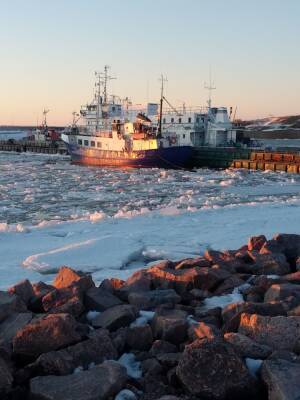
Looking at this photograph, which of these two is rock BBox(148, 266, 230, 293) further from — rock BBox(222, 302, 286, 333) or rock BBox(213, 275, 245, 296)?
rock BBox(222, 302, 286, 333)

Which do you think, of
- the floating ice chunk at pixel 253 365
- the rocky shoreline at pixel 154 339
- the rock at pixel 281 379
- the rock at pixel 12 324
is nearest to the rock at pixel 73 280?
the rocky shoreline at pixel 154 339

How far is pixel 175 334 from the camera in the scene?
439 centimetres

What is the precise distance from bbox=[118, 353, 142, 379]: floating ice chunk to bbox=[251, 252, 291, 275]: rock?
114 inches

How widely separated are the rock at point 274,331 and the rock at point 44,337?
4.54 feet

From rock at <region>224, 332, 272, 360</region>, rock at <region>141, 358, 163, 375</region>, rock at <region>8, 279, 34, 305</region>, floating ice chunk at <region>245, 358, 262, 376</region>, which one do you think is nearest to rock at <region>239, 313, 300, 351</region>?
rock at <region>224, 332, 272, 360</region>

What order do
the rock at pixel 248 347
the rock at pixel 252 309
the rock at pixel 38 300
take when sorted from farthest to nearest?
the rock at pixel 38 300 < the rock at pixel 252 309 < the rock at pixel 248 347

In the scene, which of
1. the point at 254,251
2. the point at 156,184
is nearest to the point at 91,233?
the point at 254,251

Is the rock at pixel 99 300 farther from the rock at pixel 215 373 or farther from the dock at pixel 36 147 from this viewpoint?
the dock at pixel 36 147

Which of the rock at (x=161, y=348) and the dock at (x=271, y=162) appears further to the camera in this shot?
the dock at (x=271, y=162)

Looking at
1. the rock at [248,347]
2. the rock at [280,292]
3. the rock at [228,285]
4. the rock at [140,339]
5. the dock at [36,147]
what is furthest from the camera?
the dock at [36,147]

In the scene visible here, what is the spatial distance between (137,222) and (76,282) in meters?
7.00

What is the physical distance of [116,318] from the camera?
15.2 ft

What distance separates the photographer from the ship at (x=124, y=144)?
4134cm

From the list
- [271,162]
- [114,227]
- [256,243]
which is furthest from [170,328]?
[271,162]
